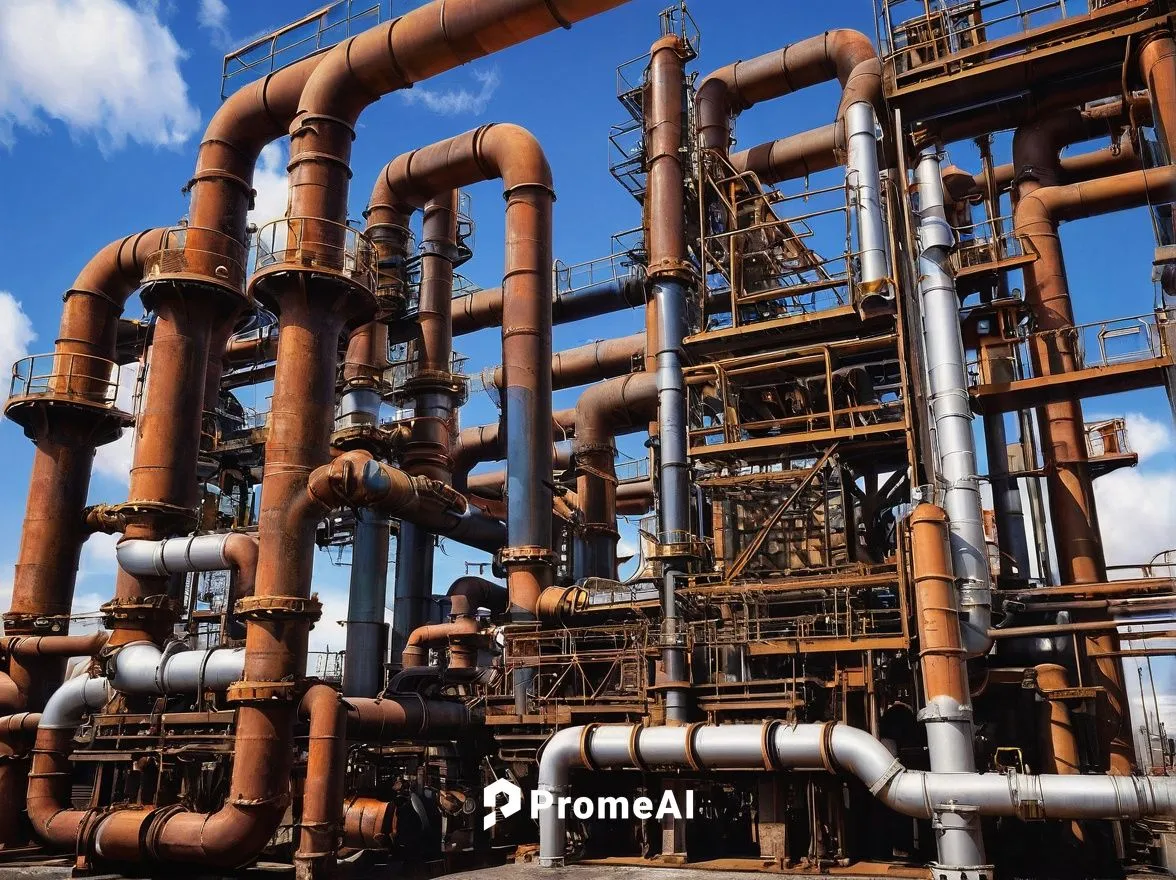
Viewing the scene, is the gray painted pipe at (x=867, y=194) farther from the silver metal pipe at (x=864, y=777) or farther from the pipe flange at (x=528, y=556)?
the pipe flange at (x=528, y=556)

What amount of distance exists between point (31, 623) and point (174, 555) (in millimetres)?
5791

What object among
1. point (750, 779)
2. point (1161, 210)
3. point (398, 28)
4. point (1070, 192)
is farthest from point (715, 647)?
point (398, 28)

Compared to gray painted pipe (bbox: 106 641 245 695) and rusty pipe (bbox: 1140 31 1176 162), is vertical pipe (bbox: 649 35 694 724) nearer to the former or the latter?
gray painted pipe (bbox: 106 641 245 695)

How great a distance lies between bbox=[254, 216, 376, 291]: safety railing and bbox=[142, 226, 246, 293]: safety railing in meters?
2.81

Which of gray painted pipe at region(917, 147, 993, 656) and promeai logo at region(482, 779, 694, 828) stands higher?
gray painted pipe at region(917, 147, 993, 656)

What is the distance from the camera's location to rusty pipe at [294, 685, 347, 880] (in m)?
15.8

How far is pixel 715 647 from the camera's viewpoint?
18453 millimetres

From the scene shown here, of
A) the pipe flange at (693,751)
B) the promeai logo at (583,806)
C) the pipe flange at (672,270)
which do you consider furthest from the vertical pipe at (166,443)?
the pipe flange at (693,751)

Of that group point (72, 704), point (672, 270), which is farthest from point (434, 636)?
point (672, 270)

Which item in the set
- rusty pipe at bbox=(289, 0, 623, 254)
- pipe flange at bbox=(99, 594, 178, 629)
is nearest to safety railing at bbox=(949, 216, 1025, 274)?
rusty pipe at bbox=(289, 0, 623, 254)

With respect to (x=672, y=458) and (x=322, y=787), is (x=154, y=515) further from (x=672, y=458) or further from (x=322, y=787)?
(x=672, y=458)

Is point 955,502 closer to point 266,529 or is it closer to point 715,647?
point 715,647

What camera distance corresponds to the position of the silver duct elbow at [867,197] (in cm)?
1823

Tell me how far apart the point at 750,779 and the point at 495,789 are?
5.45m
